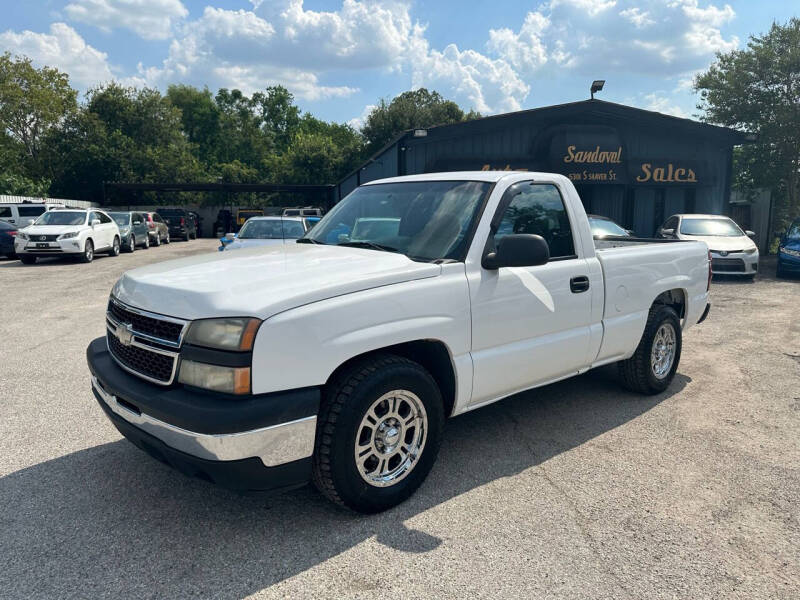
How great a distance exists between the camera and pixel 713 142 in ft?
69.8

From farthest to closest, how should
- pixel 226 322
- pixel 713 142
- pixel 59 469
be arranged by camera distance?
pixel 713 142 → pixel 59 469 → pixel 226 322

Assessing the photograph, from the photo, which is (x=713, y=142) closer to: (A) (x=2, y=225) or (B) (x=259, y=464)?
(B) (x=259, y=464)

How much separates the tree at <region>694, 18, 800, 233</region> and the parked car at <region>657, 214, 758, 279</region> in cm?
858

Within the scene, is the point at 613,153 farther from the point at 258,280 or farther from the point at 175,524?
the point at 175,524

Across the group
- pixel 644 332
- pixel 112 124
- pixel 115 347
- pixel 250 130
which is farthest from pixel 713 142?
pixel 250 130

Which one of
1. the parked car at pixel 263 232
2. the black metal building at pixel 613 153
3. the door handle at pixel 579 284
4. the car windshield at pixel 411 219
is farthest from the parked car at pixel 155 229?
the door handle at pixel 579 284

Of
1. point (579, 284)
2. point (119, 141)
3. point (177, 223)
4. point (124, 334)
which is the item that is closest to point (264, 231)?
point (579, 284)

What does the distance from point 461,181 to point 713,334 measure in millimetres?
5821

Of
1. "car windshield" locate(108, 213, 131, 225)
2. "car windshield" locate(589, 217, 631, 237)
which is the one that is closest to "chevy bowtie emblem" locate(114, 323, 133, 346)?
"car windshield" locate(589, 217, 631, 237)

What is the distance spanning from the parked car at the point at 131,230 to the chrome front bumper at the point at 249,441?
22.0 metres

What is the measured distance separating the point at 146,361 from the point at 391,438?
136 cm

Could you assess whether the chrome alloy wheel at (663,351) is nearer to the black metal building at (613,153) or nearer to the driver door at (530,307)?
the driver door at (530,307)

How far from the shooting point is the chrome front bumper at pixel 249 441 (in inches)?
103

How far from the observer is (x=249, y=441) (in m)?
2.63
